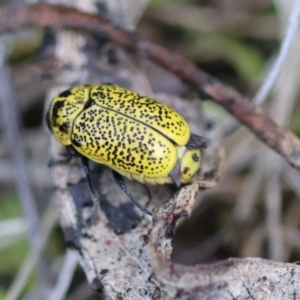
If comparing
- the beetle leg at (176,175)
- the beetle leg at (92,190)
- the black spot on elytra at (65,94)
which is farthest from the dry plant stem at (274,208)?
the black spot on elytra at (65,94)

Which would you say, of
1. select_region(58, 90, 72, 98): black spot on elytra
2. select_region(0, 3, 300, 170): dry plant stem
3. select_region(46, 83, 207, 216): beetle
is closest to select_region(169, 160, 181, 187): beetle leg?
select_region(46, 83, 207, 216): beetle

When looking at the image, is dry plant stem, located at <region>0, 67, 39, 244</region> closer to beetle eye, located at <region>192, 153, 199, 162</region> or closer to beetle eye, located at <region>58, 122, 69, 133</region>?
beetle eye, located at <region>58, 122, 69, 133</region>

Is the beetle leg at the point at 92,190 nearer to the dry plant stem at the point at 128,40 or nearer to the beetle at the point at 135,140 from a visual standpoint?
the beetle at the point at 135,140

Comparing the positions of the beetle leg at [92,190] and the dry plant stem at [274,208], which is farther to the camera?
the dry plant stem at [274,208]

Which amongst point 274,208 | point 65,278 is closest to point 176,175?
point 65,278

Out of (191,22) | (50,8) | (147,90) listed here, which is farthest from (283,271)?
(191,22)

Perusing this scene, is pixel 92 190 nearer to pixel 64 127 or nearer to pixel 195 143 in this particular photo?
pixel 64 127
